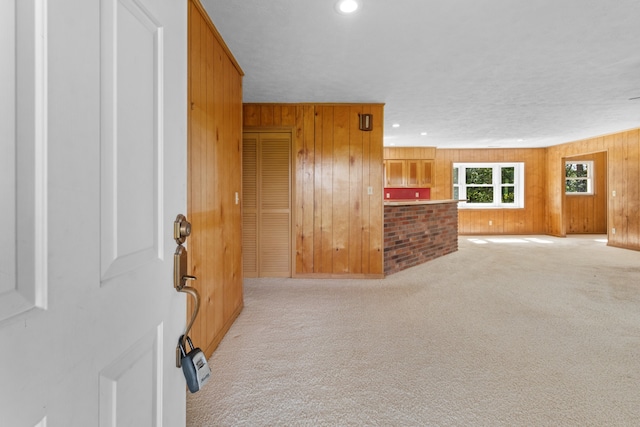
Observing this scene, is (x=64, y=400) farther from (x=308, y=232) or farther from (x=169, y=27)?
(x=308, y=232)

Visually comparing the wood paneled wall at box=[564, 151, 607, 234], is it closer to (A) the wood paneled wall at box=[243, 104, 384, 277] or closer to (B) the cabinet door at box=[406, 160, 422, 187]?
(B) the cabinet door at box=[406, 160, 422, 187]

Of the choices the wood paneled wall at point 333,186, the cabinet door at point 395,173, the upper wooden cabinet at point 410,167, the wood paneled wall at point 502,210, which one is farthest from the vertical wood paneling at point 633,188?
the wood paneled wall at point 333,186

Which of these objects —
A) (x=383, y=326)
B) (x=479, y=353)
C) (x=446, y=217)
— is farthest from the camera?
(x=446, y=217)

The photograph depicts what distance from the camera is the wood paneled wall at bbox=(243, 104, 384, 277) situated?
4266mm

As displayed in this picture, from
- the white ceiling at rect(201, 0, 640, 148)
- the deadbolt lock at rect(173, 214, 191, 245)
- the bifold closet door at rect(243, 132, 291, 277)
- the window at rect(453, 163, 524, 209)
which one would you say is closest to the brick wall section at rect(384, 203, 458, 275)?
the bifold closet door at rect(243, 132, 291, 277)

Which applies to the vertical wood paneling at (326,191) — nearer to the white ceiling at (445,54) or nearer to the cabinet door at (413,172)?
the white ceiling at (445,54)

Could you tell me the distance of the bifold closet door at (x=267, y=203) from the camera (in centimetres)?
430

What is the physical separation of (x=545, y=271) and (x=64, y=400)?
17.9 ft

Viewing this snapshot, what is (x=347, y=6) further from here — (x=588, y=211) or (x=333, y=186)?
(x=588, y=211)

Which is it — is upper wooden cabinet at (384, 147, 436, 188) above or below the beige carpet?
above

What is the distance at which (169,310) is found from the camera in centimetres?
78

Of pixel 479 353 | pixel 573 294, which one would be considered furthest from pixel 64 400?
pixel 573 294

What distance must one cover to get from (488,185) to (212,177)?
860 cm

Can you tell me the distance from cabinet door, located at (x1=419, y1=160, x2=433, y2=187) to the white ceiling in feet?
10.3
